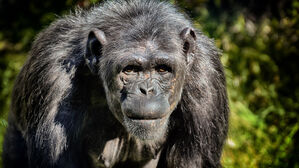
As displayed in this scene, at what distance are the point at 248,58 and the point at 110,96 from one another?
5.23 metres

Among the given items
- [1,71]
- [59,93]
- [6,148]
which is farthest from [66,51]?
[1,71]

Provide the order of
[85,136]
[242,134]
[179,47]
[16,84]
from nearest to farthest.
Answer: [179,47] < [85,136] < [16,84] < [242,134]

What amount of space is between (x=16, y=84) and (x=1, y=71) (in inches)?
169

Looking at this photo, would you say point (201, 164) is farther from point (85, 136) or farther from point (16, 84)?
point (16, 84)

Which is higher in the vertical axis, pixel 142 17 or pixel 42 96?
pixel 142 17

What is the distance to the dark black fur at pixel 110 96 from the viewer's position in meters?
5.61

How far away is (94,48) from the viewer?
5660mm

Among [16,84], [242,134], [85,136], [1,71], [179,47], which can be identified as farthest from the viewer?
[1,71]

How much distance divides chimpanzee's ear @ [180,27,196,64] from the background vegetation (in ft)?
8.40

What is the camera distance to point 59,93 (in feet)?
18.6

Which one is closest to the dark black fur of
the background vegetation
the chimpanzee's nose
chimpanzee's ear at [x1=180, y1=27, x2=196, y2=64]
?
chimpanzee's ear at [x1=180, y1=27, x2=196, y2=64]

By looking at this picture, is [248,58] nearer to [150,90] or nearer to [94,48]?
[94,48]

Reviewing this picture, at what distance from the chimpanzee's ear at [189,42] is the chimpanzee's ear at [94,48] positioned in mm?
800

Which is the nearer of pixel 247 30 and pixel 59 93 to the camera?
pixel 59 93
